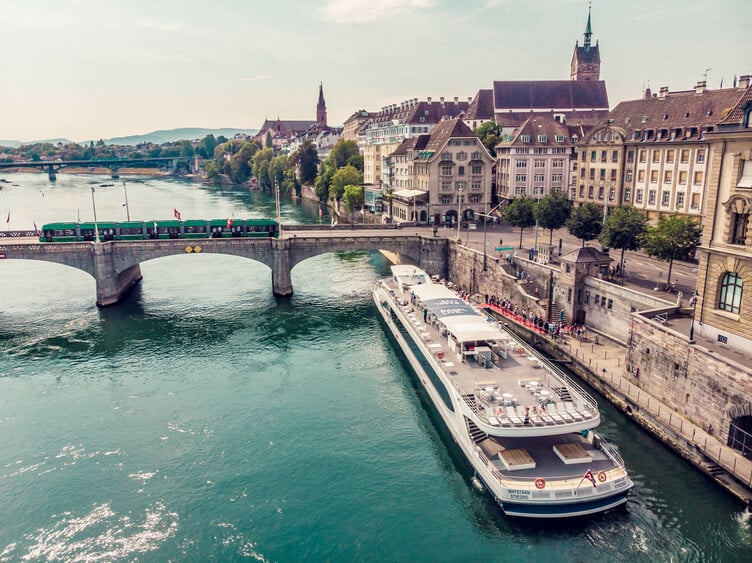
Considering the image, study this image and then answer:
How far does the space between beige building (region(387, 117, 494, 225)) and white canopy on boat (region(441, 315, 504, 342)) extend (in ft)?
187

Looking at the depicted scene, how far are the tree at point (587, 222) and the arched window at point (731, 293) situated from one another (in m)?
30.4

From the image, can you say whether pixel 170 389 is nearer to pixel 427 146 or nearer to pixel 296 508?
pixel 296 508

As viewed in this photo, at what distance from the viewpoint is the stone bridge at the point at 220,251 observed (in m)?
76.8

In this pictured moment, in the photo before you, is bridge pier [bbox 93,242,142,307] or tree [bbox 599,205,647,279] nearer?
tree [bbox 599,205,647,279]

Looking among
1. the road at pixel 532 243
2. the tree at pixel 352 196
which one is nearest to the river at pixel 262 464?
the road at pixel 532 243

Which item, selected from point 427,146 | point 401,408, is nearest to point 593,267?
point 401,408

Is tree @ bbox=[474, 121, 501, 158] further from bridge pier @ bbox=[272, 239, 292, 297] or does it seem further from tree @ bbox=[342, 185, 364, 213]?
bridge pier @ bbox=[272, 239, 292, 297]

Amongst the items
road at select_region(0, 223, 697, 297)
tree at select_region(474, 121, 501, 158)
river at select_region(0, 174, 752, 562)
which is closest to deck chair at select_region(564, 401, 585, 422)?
river at select_region(0, 174, 752, 562)

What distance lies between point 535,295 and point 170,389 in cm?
3940

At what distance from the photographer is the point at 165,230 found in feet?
275

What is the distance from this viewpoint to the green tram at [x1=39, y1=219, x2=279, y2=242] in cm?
8112

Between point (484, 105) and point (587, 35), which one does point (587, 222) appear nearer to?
point (484, 105)

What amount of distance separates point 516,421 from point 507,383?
20.1ft

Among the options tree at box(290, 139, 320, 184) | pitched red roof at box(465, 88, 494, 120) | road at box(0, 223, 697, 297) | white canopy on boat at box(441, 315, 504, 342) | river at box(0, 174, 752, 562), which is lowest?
river at box(0, 174, 752, 562)
